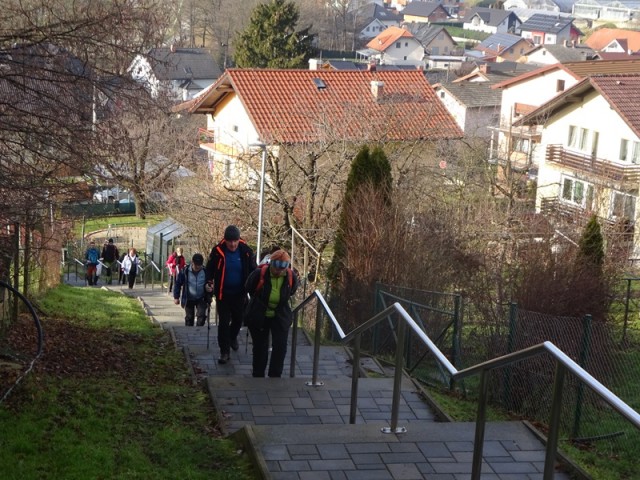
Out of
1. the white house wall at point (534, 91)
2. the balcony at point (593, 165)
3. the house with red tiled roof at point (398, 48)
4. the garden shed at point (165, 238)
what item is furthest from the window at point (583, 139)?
the house with red tiled roof at point (398, 48)

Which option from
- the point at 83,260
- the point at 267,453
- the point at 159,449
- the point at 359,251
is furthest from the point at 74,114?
the point at 83,260

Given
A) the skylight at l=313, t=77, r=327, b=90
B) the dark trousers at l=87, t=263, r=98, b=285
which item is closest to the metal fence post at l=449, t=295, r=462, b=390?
the dark trousers at l=87, t=263, r=98, b=285

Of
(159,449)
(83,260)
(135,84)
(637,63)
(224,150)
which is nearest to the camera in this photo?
(159,449)

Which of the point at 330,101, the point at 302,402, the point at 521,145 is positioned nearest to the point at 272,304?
the point at 302,402

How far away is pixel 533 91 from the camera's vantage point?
202ft

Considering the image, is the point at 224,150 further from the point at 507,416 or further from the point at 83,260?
the point at 507,416

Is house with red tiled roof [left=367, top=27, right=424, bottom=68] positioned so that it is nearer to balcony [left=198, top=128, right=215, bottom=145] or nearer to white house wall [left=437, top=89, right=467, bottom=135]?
white house wall [left=437, top=89, right=467, bottom=135]

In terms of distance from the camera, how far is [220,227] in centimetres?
2878

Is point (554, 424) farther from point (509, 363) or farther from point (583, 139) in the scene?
point (583, 139)

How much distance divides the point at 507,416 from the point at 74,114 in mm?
5504

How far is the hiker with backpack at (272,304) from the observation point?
389 inches

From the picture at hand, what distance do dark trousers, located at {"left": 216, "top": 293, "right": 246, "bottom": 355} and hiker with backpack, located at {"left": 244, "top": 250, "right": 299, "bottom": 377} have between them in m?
0.82

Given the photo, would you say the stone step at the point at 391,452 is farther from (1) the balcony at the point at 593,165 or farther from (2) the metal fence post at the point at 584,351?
(1) the balcony at the point at 593,165

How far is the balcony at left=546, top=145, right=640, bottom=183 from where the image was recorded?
37781 mm
